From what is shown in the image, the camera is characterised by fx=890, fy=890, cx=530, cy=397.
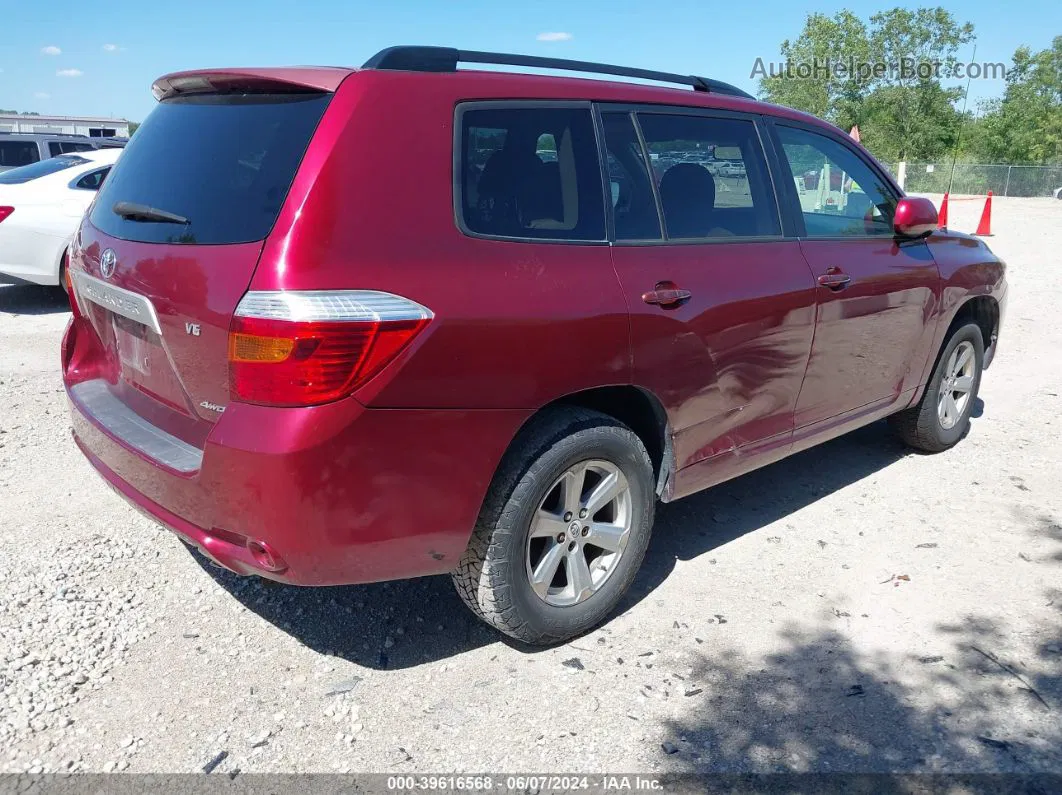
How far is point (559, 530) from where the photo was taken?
313 cm

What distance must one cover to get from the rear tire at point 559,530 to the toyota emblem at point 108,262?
58.0 inches

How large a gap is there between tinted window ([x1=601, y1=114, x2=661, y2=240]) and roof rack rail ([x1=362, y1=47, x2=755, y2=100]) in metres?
0.30

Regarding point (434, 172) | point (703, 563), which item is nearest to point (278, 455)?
point (434, 172)

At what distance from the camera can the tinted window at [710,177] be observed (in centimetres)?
346

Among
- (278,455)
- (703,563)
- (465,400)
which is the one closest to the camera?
(278,455)

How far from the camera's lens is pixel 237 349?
249cm

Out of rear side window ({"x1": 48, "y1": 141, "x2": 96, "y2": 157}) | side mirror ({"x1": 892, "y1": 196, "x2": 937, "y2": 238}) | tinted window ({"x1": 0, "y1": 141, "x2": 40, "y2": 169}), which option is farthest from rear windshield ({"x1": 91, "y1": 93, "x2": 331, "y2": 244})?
tinted window ({"x1": 0, "y1": 141, "x2": 40, "y2": 169})

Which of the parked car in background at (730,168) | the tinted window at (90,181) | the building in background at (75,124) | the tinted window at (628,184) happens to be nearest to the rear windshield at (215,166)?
the tinted window at (628,184)

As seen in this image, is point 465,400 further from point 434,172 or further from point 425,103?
point 425,103

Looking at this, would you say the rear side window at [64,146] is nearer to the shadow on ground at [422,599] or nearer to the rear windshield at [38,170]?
the rear windshield at [38,170]

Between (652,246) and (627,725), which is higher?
(652,246)

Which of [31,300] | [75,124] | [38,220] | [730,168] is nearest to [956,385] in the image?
[730,168]

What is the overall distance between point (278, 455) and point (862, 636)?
7.44 ft

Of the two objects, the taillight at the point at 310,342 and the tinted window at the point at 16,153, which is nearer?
the taillight at the point at 310,342
